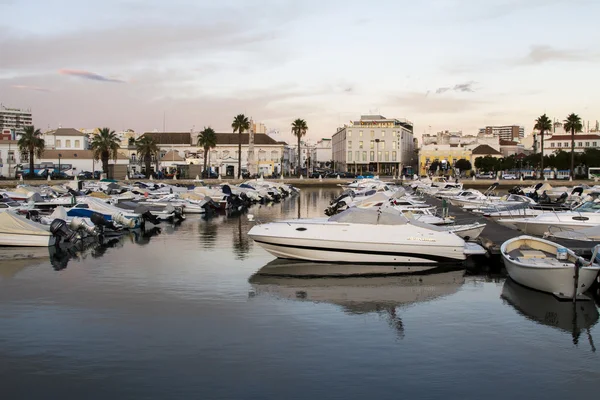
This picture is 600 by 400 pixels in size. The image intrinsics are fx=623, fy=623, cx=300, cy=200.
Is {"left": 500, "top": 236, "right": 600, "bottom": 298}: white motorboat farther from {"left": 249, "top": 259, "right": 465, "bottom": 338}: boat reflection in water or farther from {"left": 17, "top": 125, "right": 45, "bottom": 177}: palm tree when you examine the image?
{"left": 17, "top": 125, "right": 45, "bottom": 177}: palm tree

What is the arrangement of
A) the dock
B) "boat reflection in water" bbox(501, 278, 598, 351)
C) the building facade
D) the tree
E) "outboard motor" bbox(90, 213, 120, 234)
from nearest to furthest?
"boat reflection in water" bbox(501, 278, 598, 351), the dock, "outboard motor" bbox(90, 213, 120, 234), the tree, the building facade

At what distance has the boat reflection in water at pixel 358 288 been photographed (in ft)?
62.2

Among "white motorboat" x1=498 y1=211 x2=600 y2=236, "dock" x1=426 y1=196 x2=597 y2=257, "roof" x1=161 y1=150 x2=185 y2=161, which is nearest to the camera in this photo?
"dock" x1=426 y1=196 x2=597 y2=257

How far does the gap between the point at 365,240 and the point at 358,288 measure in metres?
2.92

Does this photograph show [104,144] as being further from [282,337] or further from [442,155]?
[442,155]

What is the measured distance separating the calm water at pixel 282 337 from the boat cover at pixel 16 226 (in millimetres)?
4869

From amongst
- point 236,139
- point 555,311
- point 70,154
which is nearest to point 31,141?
point 70,154

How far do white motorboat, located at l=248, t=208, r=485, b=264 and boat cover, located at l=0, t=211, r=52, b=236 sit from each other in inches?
482

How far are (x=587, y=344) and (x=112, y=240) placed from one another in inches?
1001

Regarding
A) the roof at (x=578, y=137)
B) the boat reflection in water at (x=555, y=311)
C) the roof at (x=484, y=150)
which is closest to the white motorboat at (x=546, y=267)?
the boat reflection in water at (x=555, y=311)

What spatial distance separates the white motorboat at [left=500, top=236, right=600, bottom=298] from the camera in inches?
717

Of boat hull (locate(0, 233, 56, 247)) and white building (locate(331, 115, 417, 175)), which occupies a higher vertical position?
white building (locate(331, 115, 417, 175))

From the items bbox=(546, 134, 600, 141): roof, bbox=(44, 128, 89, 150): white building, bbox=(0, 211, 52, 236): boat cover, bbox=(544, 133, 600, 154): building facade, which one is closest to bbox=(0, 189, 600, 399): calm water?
bbox=(0, 211, 52, 236): boat cover

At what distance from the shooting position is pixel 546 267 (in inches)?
731
